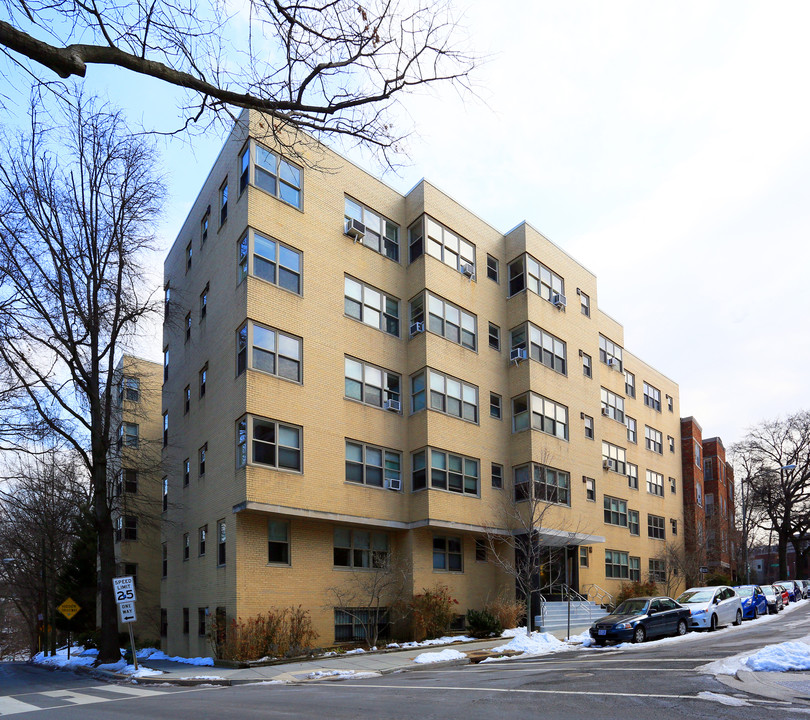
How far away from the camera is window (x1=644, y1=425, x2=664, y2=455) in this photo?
1864 inches

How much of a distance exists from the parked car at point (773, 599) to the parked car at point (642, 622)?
14.3m

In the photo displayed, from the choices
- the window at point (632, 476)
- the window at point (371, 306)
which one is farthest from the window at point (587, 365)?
the window at point (371, 306)

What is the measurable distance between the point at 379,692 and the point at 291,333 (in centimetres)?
1372

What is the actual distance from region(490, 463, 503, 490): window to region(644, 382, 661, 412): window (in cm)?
2064

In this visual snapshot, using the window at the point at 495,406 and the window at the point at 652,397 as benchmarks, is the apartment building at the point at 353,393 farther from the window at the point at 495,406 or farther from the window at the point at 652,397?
the window at the point at 652,397

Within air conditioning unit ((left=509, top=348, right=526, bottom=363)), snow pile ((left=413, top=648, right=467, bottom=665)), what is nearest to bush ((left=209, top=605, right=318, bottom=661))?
snow pile ((left=413, top=648, right=467, bottom=665))

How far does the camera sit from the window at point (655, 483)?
45812 mm

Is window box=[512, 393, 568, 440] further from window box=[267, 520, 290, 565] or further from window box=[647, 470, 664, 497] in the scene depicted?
window box=[647, 470, 664, 497]

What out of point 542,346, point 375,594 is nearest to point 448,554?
point 375,594

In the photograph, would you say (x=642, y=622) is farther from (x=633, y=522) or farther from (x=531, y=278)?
(x=633, y=522)

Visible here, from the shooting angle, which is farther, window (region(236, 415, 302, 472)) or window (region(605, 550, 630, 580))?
window (region(605, 550, 630, 580))

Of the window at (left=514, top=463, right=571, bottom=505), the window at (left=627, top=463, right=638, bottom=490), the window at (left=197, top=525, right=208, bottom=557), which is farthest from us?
the window at (left=627, top=463, right=638, bottom=490)

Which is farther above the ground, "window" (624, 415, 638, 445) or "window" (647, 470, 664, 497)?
"window" (624, 415, 638, 445)

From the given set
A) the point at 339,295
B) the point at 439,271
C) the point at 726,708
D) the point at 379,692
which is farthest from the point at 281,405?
the point at 726,708
